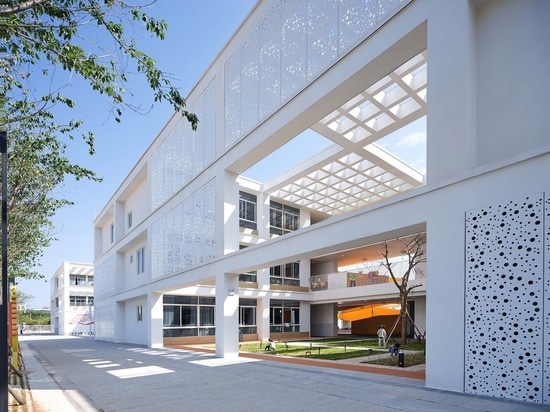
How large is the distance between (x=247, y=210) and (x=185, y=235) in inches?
368

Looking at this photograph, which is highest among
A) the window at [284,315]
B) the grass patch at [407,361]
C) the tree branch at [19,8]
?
the tree branch at [19,8]

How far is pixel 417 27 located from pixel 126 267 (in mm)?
32031

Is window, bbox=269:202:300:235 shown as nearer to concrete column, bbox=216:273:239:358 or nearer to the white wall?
the white wall

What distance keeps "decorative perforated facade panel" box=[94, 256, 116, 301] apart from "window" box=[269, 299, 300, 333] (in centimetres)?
1382

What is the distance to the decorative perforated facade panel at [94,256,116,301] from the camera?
122ft

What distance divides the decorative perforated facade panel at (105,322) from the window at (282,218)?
1558 centimetres

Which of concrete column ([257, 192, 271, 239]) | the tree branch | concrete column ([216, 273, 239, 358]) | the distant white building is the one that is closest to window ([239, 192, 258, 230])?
concrete column ([257, 192, 271, 239])

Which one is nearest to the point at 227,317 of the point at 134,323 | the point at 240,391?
the point at 240,391

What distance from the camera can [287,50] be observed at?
1469cm

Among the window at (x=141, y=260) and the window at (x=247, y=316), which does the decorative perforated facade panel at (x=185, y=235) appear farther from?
the window at (x=247, y=316)

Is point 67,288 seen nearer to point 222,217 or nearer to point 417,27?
point 222,217

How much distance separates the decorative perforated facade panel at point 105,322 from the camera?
36844mm

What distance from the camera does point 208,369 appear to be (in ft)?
46.0

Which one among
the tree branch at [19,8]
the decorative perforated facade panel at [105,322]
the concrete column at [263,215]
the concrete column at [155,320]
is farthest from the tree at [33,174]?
the decorative perforated facade panel at [105,322]
